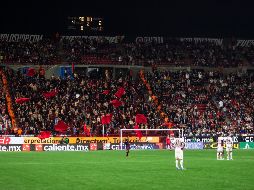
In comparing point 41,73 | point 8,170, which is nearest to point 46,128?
point 41,73

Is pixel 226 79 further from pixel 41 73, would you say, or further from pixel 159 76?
pixel 41 73

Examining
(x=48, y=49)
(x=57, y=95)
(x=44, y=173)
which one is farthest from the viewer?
(x=48, y=49)

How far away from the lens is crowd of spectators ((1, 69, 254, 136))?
6275cm

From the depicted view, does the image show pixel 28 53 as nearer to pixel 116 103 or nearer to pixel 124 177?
pixel 116 103

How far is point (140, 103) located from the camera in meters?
68.4

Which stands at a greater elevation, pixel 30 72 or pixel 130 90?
pixel 30 72

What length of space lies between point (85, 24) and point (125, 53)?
6303 mm

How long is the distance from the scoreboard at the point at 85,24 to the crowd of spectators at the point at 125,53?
1.47m

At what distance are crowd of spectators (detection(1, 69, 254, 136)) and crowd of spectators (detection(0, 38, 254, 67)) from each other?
350cm

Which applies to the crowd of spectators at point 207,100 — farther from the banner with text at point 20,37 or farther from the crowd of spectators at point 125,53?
the banner with text at point 20,37

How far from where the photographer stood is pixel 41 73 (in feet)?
231

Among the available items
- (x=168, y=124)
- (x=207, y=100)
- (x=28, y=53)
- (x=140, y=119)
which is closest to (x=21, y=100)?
(x=140, y=119)

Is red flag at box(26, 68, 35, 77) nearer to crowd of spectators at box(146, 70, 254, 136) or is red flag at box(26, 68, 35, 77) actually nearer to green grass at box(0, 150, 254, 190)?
crowd of spectators at box(146, 70, 254, 136)

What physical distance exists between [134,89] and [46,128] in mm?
14143
